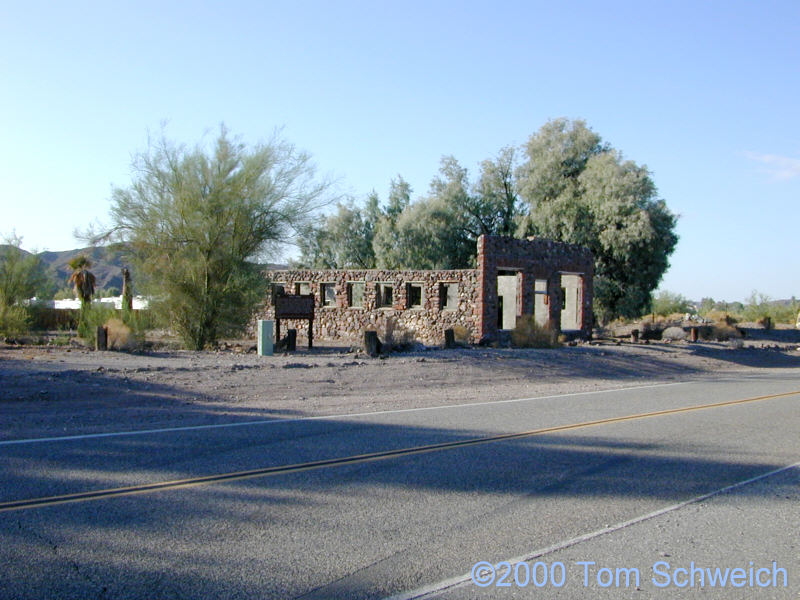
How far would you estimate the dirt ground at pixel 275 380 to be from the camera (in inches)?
463

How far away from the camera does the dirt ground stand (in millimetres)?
11766

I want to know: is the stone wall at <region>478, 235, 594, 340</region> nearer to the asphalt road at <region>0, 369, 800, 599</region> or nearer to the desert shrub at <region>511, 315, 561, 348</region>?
the desert shrub at <region>511, 315, 561, 348</region>

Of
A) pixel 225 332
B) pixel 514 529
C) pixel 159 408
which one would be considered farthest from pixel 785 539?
pixel 225 332

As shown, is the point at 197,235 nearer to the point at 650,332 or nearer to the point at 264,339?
the point at 264,339

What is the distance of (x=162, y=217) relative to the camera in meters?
22.7

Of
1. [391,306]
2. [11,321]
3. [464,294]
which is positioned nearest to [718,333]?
[464,294]

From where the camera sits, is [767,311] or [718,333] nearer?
[718,333]

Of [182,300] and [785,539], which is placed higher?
[182,300]

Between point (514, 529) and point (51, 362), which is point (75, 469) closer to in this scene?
point (514, 529)

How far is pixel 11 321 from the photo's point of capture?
24.3m

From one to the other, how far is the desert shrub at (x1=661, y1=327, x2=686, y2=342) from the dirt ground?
7.02m

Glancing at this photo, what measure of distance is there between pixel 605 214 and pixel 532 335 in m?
17.8

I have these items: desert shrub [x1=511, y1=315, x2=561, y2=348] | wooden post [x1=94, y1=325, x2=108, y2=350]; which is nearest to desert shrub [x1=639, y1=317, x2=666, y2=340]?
desert shrub [x1=511, y1=315, x2=561, y2=348]

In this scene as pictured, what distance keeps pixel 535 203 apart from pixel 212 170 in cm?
2638
